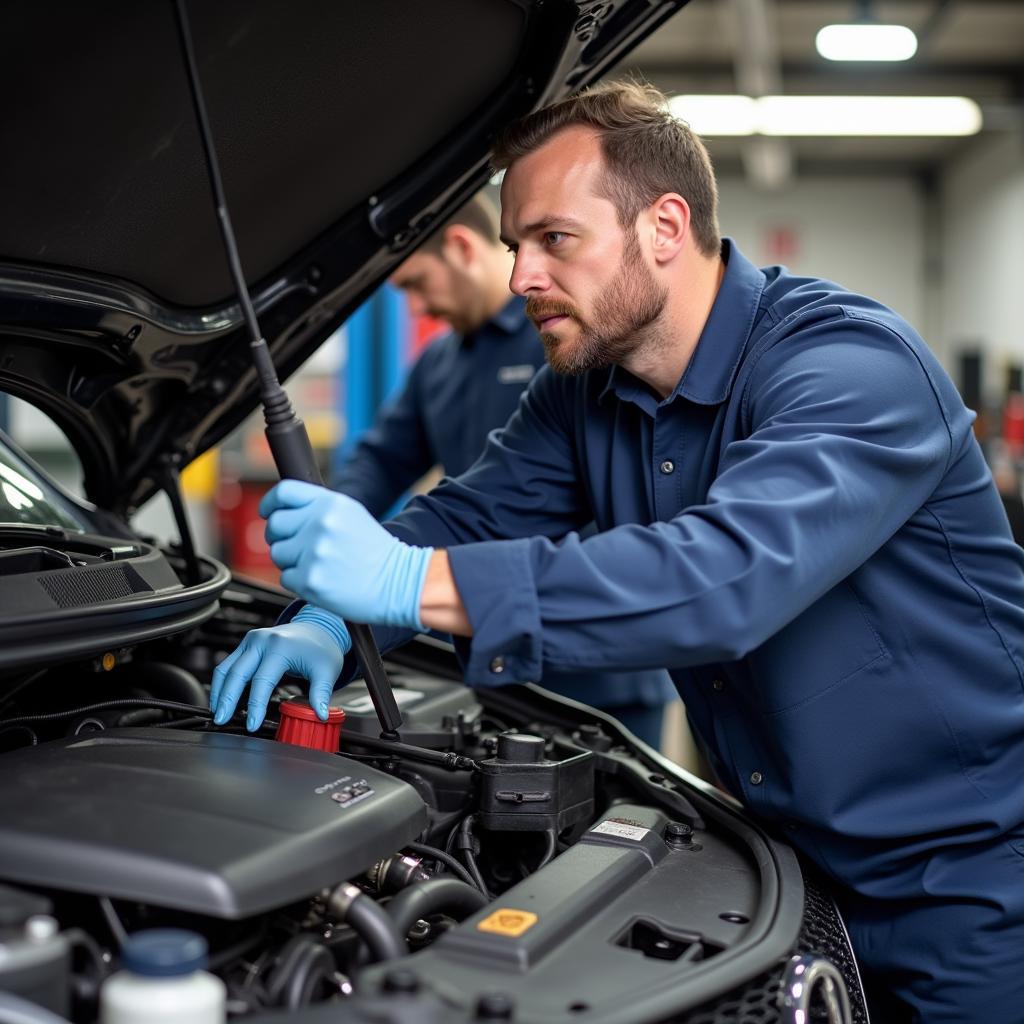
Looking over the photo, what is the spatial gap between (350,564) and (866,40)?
563 centimetres

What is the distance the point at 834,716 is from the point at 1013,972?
302mm

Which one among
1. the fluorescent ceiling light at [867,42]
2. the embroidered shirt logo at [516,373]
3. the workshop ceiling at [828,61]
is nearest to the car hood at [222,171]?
the embroidered shirt logo at [516,373]

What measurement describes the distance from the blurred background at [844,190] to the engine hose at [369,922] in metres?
4.02

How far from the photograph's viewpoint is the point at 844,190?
464 inches

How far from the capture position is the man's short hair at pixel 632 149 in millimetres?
1388

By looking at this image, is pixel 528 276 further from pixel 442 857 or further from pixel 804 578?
pixel 442 857

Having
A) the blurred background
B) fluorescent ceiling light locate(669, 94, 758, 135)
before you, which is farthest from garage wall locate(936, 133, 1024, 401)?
fluorescent ceiling light locate(669, 94, 758, 135)

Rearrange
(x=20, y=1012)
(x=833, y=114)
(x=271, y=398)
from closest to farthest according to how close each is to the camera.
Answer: (x=20, y=1012) < (x=271, y=398) < (x=833, y=114)

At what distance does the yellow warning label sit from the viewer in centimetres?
93

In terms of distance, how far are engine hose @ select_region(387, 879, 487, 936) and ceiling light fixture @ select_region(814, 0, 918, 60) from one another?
5.60 metres

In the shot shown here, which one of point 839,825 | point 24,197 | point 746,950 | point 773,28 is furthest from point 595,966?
point 773,28

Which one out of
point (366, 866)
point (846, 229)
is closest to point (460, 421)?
point (366, 866)

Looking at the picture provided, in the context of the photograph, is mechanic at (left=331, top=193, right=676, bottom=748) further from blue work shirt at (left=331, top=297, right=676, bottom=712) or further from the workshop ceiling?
the workshop ceiling

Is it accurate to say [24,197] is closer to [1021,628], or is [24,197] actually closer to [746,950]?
[746,950]
